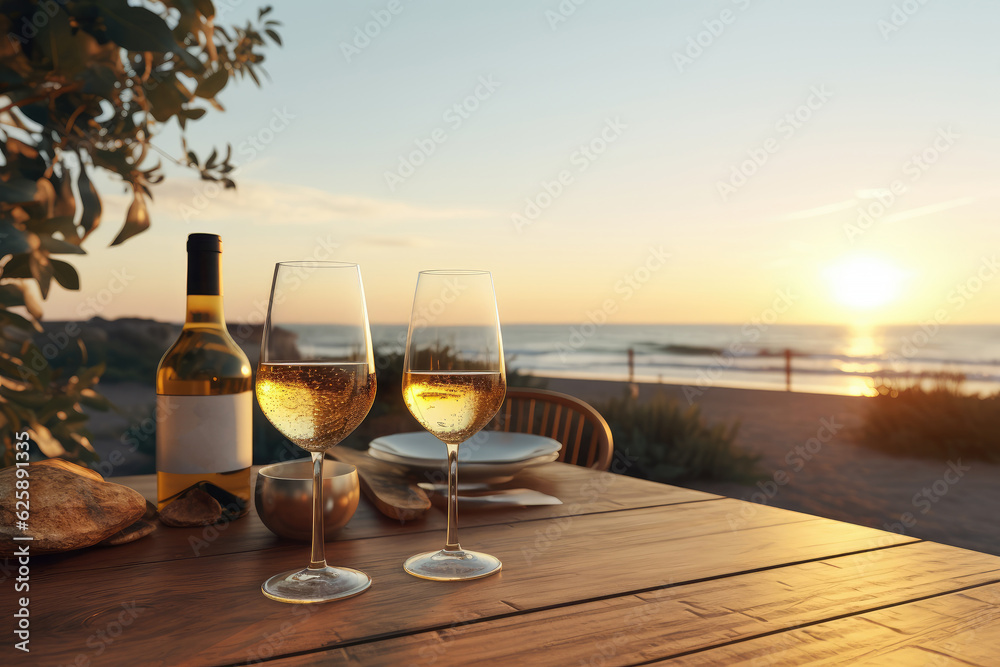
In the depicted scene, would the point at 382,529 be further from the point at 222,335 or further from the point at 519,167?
the point at 519,167

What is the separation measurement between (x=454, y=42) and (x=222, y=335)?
327 centimetres

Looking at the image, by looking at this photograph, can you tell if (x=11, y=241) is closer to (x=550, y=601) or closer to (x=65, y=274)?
(x=65, y=274)

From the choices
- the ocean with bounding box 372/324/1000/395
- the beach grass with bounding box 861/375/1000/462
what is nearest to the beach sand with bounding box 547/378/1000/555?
the beach grass with bounding box 861/375/1000/462

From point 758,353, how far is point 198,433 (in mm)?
24309

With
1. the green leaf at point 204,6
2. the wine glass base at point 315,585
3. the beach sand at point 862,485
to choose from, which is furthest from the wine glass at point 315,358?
the beach sand at point 862,485

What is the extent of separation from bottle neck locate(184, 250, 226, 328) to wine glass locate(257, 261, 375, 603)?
0.33 metres

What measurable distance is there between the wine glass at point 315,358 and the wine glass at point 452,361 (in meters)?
0.07

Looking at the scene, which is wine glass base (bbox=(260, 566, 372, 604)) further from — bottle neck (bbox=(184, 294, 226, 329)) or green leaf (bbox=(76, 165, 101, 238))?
green leaf (bbox=(76, 165, 101, 238))

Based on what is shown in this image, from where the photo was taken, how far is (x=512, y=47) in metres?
3.83

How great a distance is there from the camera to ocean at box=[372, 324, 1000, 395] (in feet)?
61.1

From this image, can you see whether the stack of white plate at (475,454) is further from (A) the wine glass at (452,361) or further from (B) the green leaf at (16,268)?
(B) the green leaf at (16,268)

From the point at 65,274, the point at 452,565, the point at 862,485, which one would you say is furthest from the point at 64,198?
the point at 862,485

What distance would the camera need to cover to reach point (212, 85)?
120 centimetres

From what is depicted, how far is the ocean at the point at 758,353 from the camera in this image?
1862 centimetres
